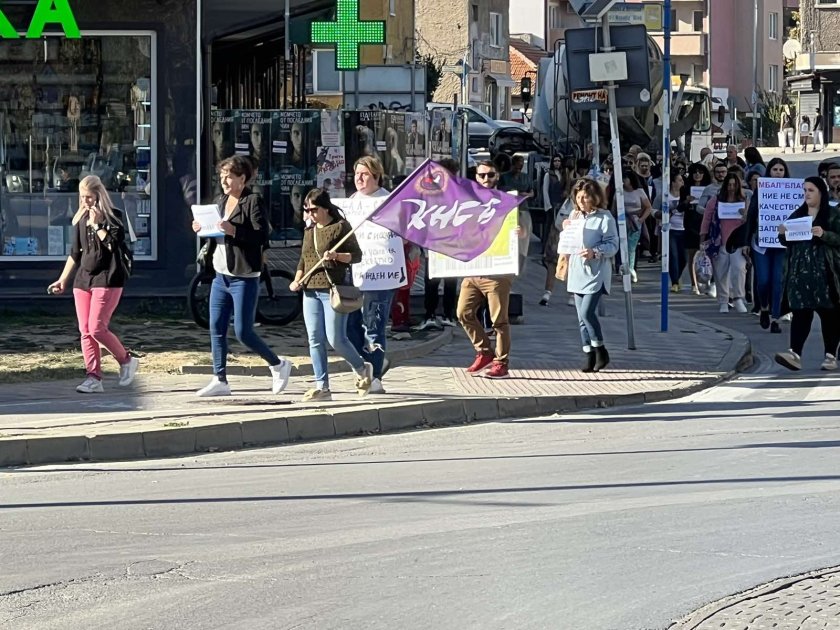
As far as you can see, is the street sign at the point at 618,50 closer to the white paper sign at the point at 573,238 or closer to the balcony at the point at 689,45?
the white paper sign at the point at 573,238

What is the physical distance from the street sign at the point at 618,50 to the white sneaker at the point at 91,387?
5982 millimetres

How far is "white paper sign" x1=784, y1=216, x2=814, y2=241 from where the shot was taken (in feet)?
49.5

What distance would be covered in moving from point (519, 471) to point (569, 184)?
13.8 metres

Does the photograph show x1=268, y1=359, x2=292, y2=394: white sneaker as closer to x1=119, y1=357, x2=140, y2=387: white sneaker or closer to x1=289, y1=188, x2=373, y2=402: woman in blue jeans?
x1=289, y1=188, x2=373, y2=402: woman in blue jeans

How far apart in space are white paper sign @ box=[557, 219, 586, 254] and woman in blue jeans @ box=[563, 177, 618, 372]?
0.02 m

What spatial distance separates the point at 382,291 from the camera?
1297cm

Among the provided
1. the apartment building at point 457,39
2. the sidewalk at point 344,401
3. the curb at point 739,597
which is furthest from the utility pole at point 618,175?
the apartment building at point 457,39

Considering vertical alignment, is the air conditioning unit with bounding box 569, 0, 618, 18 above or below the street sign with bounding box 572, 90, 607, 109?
above

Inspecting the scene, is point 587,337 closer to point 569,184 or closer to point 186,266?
point 186,266

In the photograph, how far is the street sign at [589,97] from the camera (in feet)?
53.2

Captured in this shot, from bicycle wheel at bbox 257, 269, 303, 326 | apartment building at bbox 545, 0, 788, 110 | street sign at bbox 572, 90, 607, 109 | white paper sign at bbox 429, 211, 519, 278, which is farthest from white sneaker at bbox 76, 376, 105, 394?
apartment building at bbox 545, 0, 788, 110

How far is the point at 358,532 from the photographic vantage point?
801cm

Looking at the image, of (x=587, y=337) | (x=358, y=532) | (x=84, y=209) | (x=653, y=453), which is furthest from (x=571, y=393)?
(x=358, y=532)

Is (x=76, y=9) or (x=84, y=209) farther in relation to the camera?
(x=76, y=9)
